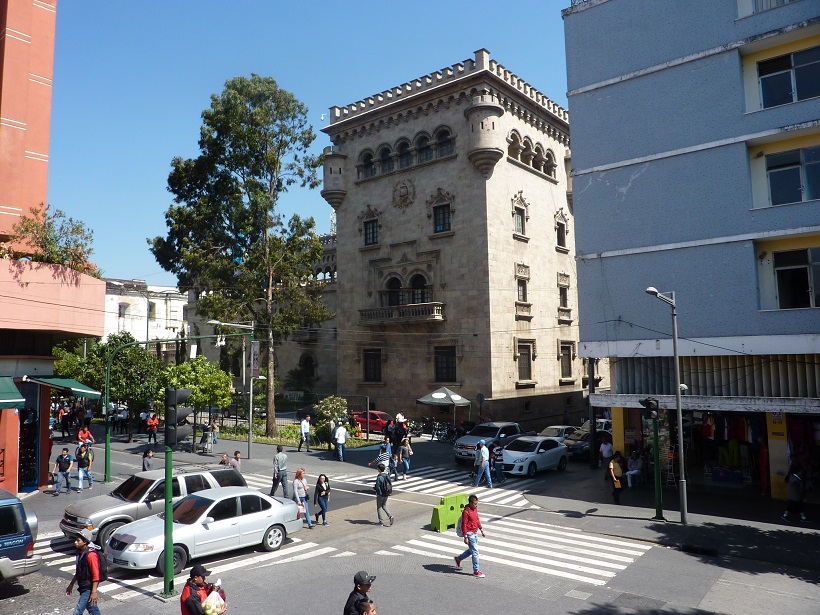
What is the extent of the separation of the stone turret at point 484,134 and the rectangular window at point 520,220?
395 cm

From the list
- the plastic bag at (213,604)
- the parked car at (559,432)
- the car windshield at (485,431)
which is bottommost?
the parked car at (559,432)

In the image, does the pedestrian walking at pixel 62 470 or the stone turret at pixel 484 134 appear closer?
the pedestrian walking at pixel 62 470

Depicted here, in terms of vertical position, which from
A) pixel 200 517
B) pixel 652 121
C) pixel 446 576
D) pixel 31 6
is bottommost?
pixel 446 576

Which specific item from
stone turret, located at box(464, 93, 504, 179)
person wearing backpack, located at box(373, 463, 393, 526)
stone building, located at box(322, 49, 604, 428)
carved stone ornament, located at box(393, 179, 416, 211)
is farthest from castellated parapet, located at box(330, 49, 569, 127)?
person wearing backpack, located at box(373, 463, 393, 526)

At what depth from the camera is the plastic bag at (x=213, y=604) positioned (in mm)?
7758

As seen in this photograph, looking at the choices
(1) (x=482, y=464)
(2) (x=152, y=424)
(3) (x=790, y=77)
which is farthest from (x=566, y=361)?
(2) (x=152, y=424)

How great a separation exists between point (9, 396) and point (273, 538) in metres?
10.2

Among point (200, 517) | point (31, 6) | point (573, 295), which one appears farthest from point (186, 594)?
point (573, 295)

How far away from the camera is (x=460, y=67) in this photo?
37.1 metres

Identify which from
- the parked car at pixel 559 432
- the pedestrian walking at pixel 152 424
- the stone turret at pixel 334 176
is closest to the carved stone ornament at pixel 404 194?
the stone turret at pixel 334 176

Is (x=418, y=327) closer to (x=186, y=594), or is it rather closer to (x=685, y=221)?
(x=685, y=221)

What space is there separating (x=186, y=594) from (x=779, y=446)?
18560 mm

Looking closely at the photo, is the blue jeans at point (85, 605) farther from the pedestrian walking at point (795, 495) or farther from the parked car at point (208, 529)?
the pedestrian walking at point (795, 495)

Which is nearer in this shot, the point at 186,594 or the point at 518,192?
the point at 186,594
